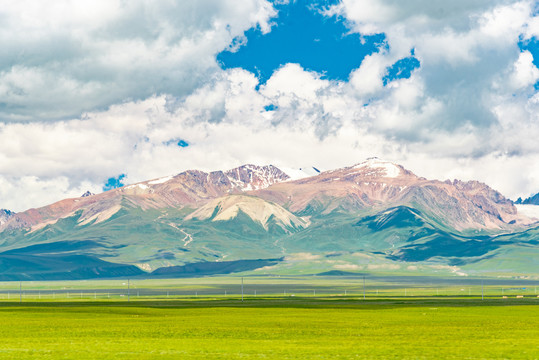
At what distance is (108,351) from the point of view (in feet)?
213

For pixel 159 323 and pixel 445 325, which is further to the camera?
pixel 159 323

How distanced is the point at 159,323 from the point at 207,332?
20.1 m

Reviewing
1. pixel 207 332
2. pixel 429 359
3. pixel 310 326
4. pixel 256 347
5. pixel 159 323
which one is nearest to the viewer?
pixel 429 359

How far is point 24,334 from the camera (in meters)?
87.4

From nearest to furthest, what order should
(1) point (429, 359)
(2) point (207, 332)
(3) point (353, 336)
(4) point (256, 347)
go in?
(1) point (429, 359), (4) point (256, 347), (3) point (353, 336), (2) point (207, 332)

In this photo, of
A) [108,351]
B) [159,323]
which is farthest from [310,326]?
[108,351]

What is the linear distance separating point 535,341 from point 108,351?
40767 millimetres

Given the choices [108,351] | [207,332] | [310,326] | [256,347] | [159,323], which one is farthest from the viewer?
[159,323]

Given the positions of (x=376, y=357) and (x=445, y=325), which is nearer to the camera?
(x=376, y=357)

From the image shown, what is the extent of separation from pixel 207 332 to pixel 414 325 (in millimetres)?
29369

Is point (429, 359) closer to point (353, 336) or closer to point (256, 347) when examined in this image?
point (256, 347)

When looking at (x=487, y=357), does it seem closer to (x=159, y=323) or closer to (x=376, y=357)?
(x=376, y=357)

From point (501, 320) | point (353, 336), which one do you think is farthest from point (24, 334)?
point (501, 320)

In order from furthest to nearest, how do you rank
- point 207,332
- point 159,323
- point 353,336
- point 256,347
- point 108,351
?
1. point 159,323
2. point 207,332
3. point 353,336
4. point 256,347
5. point 108,351
